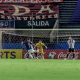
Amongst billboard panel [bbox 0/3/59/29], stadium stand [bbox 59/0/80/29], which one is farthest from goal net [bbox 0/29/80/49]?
stadium stand [bbox 59/0/80/29]

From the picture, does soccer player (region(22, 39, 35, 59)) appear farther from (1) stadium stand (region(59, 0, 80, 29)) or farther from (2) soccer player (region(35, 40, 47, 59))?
(1) stadium stand (region(59, 0, 80, 29))

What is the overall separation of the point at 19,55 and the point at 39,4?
24.1 feet

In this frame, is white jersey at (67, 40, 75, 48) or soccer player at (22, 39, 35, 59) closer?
soccer player at (22, 39, 35, 59)

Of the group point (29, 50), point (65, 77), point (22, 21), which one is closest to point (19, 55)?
point (29, 50)

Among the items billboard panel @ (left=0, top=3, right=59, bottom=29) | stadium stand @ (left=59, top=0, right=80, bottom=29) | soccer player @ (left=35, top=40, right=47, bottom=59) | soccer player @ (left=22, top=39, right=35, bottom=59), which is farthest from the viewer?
stadium stand @ (left=59, top=0, right=80, bottom=29)

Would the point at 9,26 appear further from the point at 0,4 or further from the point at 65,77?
the point at 65,77

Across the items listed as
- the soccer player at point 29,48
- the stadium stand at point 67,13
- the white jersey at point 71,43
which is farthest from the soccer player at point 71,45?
the stadium stand at point 67,13

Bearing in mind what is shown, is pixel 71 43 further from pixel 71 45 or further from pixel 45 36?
pixel 45 36

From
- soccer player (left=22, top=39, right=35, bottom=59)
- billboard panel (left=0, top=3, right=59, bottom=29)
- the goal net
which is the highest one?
billboard panel (left=0, top=3, right=59, bottom=29)

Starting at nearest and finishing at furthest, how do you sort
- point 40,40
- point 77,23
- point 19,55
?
1. point 19,55
2. point 40,40
3. point 77,23

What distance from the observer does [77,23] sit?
86.9 ft

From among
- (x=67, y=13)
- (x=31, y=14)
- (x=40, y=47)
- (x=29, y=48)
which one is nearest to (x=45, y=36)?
(x=40, y=47)

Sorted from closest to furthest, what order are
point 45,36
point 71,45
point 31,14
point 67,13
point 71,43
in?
point 71,45
point 71,43
point 45,36
point 67,13
point 31,14

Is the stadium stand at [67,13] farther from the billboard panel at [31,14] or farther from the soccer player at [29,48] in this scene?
the soccer player at [29,48]
